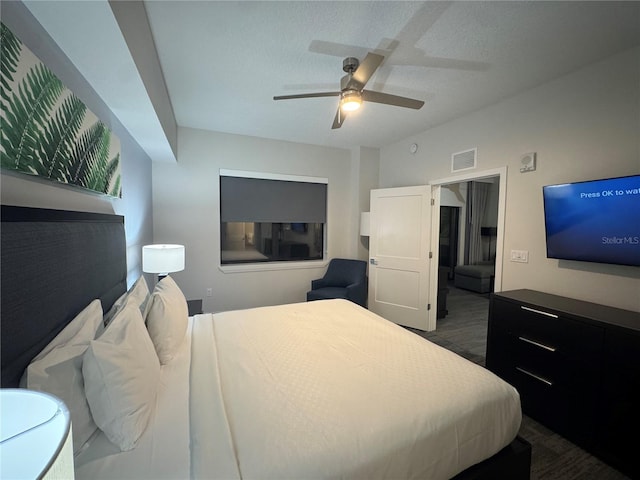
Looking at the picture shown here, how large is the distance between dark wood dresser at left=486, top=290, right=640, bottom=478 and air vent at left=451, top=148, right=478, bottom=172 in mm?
1526

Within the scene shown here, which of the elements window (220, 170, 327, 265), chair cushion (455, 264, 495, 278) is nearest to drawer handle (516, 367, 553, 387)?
window (220, 170, 327, 265)

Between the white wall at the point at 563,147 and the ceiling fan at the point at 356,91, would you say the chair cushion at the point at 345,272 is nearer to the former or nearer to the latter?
the white wall at the point at 563,147

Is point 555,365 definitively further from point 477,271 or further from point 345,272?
point 477,271

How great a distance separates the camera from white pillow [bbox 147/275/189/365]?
1469 mm

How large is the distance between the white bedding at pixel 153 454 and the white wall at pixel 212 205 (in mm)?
2543

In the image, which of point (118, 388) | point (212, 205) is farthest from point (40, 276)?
point (212, 205)

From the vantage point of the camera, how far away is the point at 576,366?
1690 millimetres

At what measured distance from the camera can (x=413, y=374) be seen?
4.36ft

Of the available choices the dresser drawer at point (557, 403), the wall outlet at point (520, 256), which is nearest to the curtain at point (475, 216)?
the wall outlet at point (520, 256)

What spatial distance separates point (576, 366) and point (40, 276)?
290cm

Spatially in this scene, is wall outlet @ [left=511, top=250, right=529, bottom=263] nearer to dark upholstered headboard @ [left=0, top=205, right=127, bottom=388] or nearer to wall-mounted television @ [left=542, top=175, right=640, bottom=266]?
wall-mounted television @ [left=542, top=175, right=640, bottom=266]

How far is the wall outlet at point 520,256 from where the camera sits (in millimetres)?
2408

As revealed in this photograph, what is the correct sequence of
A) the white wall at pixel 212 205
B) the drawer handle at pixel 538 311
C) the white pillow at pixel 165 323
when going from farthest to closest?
the white wall at pixel 212 205
the drawer handle at pixel 538 311
the white pillow at pixel 165 323

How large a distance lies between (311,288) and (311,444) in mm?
3174
